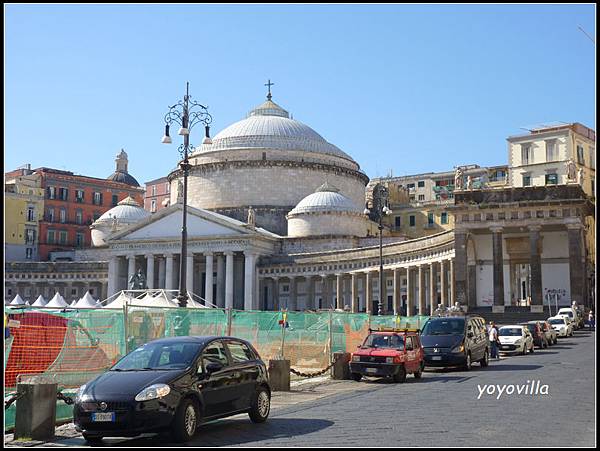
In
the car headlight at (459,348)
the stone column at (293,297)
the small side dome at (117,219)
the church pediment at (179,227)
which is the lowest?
the car headlight at (459,348)

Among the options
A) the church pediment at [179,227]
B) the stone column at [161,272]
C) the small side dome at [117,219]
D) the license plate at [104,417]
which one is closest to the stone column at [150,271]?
the stone column at [161,272]

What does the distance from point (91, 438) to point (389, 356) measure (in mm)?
12012

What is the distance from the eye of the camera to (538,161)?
253ft

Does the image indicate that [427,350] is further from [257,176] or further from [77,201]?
[77,201]

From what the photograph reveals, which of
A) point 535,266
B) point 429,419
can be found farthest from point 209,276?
point 429,419

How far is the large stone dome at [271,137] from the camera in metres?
94.1

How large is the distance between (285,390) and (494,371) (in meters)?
8.00

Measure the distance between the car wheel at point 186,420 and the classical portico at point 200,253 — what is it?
6614 centimetres

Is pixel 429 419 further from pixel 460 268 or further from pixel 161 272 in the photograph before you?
pixel 161 272

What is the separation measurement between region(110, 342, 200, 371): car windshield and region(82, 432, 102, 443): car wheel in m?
1.36

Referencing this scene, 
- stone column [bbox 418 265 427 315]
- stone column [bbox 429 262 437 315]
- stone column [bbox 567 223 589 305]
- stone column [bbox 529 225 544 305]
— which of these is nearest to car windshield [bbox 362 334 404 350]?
stone column [bbox 529 225 544 305]

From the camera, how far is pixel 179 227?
8219cm

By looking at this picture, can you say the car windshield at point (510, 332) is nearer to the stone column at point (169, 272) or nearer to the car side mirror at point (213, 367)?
the car side mirror at point (213, 367)

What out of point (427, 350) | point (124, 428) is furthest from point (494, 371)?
point (124, 428)
